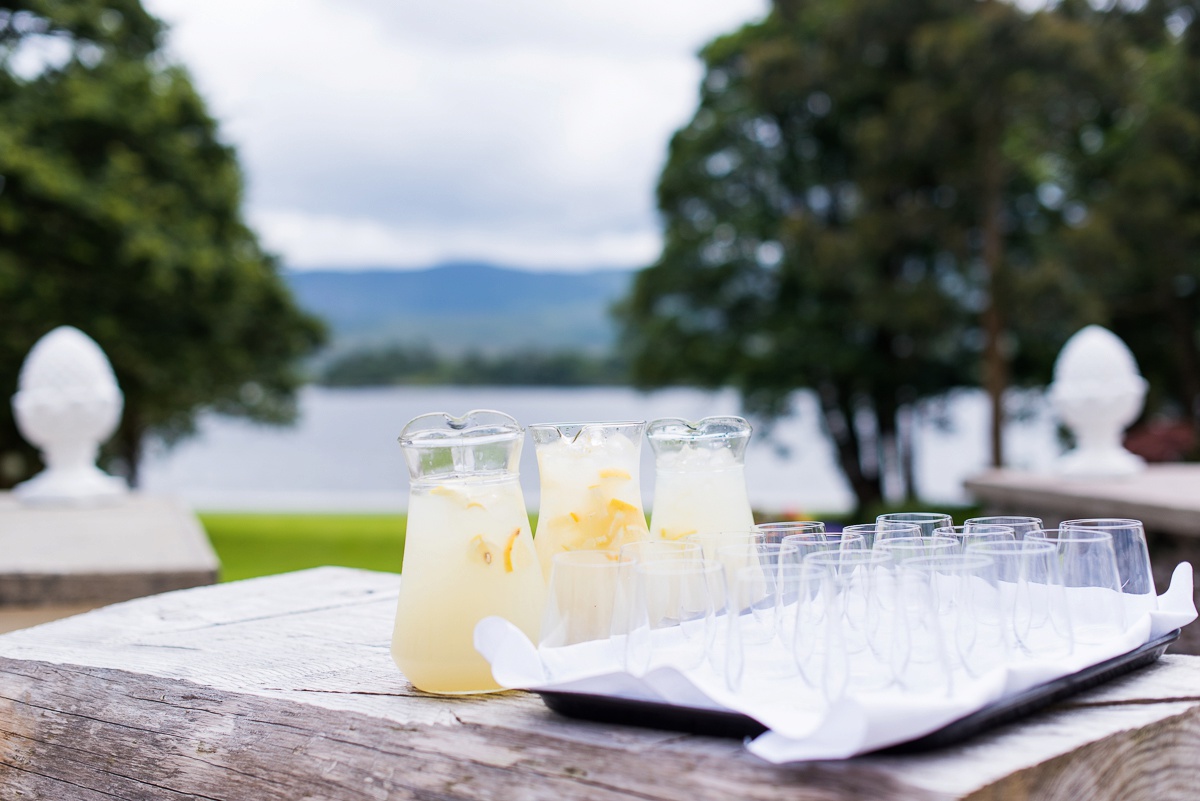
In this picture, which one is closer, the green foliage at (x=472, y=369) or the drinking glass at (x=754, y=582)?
the drinking glass at (x=754, y=582)

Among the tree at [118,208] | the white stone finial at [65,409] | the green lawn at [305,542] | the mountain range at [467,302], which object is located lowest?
the green lawn at [305,542]

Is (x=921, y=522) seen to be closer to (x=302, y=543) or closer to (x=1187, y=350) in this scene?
(x=302, y=543)

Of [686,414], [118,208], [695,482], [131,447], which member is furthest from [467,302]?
[695,482]

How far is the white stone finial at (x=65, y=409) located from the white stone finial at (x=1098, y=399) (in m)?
4.30

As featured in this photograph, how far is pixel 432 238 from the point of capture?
33281mm

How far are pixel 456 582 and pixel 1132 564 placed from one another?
0.82 m

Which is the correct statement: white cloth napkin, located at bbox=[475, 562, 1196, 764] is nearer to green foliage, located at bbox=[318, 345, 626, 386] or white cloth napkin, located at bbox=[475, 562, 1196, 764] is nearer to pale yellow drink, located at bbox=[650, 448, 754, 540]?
pale yellow drink, located at bbox=[650, 448, 754, 540]

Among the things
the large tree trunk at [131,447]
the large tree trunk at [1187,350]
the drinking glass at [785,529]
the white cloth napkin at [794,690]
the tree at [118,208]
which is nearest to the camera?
the white cloth napkin at [794,690]

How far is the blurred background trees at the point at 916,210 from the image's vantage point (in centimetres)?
988

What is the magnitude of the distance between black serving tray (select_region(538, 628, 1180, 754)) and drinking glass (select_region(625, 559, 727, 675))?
47 millimetres

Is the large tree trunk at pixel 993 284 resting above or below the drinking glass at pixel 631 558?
above

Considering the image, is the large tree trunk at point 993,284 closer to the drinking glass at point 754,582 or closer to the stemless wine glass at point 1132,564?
the stemless wine glass at point 1132,564

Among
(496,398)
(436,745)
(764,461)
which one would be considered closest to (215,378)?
(764,461)

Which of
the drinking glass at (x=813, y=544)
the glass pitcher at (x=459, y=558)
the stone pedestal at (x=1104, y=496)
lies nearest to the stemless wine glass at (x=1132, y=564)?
the drinking glass at (x=813, y=544)
